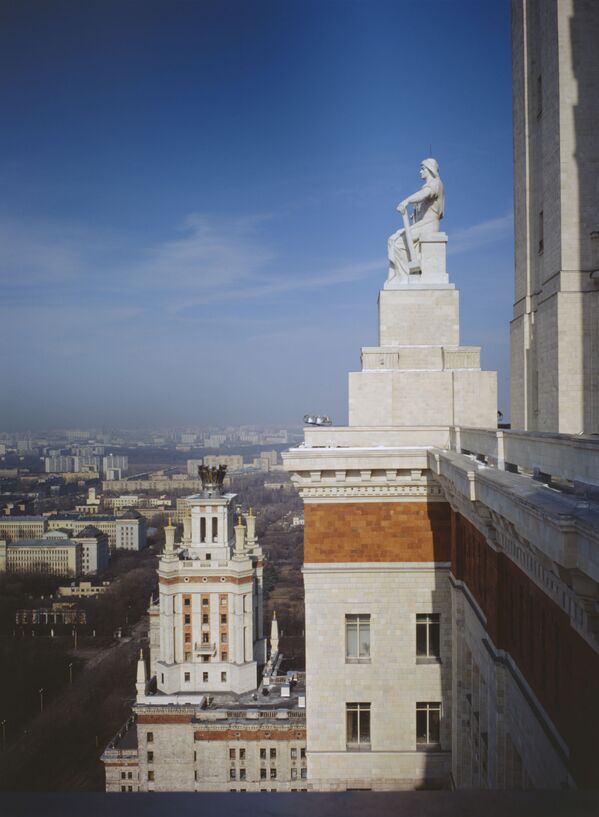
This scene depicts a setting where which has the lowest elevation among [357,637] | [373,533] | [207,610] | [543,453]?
[207,610]

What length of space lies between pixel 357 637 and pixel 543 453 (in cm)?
522

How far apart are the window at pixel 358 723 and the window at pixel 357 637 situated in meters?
0.66

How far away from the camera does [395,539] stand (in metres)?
8.35

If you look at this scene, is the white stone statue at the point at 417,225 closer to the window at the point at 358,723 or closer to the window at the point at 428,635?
the window at the point at 428,635

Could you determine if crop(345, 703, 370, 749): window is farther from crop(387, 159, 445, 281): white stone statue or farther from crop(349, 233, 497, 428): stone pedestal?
crop(387, 159, 445, 281): white stone statue

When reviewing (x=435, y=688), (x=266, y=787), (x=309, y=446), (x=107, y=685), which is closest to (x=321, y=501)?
(x=309, y=446)

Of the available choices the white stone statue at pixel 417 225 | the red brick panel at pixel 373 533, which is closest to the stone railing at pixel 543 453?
the red brick panel at pixel 373 533

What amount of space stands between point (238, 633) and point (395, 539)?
90.0 ft

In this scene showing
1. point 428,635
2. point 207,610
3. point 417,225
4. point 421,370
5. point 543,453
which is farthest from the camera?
point 207,610

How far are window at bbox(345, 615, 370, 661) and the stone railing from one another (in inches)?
132

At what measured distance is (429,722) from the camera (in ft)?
27.2

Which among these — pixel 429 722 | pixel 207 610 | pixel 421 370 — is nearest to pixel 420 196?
pixel 421 370

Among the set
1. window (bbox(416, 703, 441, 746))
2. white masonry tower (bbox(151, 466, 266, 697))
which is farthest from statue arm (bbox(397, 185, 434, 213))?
white masonry tower (bbox(151, 466, 266, 697))

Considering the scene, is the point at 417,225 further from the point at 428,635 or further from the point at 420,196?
the point at 428,635
